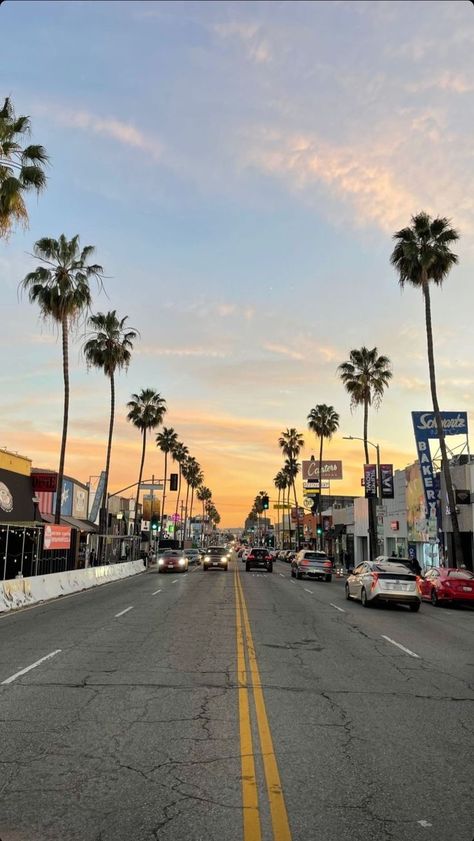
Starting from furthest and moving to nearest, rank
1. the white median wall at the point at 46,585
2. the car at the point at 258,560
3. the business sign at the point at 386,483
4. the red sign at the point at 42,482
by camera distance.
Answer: the car at the point at 258,560 → the business sign at the point at 386,483 → the red sign at the point at 42,482 → the white median wall at the point at 46,585

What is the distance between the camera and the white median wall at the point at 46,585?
18422 mm

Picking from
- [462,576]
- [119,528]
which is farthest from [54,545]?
[119,528]

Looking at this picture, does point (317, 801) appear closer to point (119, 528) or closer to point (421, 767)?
point (421, 767)

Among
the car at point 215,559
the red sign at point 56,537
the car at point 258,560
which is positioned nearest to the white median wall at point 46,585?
the red sign at point 56,537

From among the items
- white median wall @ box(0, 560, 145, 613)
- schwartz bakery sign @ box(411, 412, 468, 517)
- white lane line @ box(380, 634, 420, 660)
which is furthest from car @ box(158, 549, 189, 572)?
white lane line @ box(380, 634, 420, 660)

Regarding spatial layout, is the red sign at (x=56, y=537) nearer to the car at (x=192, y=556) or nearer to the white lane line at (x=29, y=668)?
the white lane line at (x=29, y=668)

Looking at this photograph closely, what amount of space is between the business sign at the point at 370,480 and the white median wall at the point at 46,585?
1828 cm

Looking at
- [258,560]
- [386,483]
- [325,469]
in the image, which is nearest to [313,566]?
[386,483]

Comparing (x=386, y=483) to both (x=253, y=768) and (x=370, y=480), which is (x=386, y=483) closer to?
(x=370, y=480)

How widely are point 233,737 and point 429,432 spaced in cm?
3034

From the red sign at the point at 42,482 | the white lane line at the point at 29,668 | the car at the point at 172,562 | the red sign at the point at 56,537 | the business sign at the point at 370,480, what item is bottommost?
the white lane line at the point at 29,668

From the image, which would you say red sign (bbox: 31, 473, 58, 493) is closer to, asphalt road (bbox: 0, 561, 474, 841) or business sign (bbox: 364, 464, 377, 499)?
business sign (bbox: 364, 464, 377, 499)

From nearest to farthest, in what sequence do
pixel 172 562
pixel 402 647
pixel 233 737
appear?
1. pixel 233 737
2. pixel 402 647
3. pixel 172 562

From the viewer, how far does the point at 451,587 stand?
2278 cm
